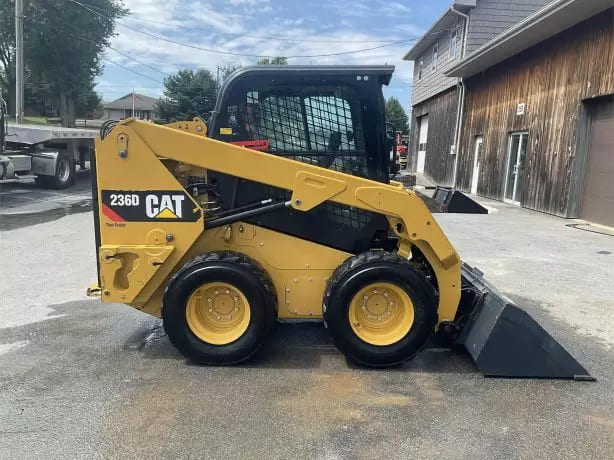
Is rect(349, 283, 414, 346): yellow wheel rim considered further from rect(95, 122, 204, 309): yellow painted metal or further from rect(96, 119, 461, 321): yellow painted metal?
rect(95, 122, 204, 309): yellow painted metal

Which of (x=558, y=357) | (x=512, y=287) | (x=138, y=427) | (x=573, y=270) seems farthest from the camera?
(x=573, y=270)

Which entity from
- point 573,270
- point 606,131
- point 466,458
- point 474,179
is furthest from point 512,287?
point 474,179

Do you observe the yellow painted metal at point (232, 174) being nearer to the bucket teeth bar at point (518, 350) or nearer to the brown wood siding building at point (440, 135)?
the bucket teeth bar at point (518, 350)

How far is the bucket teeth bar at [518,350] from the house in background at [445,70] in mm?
17945

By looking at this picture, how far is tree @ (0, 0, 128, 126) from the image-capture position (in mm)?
37969

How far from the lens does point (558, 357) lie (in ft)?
13.0

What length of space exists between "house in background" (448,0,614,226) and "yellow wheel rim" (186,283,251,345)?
10085 millimetres

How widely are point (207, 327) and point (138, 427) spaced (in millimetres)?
1126

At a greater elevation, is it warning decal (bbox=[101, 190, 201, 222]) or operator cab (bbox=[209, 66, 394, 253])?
operator cab (bbox=[209, 66, 394, 253])

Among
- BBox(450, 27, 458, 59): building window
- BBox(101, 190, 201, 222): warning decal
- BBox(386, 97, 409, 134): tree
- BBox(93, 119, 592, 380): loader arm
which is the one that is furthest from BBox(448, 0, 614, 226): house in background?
BBox(386, 97, 409, 134): tree

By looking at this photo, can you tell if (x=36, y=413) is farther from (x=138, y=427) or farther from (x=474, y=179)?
(x=474, y=179)

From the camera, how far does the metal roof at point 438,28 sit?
19.5 metres

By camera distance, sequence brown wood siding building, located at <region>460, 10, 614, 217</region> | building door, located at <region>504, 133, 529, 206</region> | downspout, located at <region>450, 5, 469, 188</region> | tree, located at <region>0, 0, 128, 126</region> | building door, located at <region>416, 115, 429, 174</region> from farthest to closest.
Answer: tree, located at <region>0, 0, 128, 126</region> → building door, located at <region>416, 115, 429, 174</region> → downspout, located at <region>450, 5, 469, 188</region> → building door, located at <region>504, 133, 529, 206</region> → brown wood siding building, located at <region>460, 10, 614, 217</region>

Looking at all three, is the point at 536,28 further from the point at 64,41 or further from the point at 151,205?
the point at 64,41
